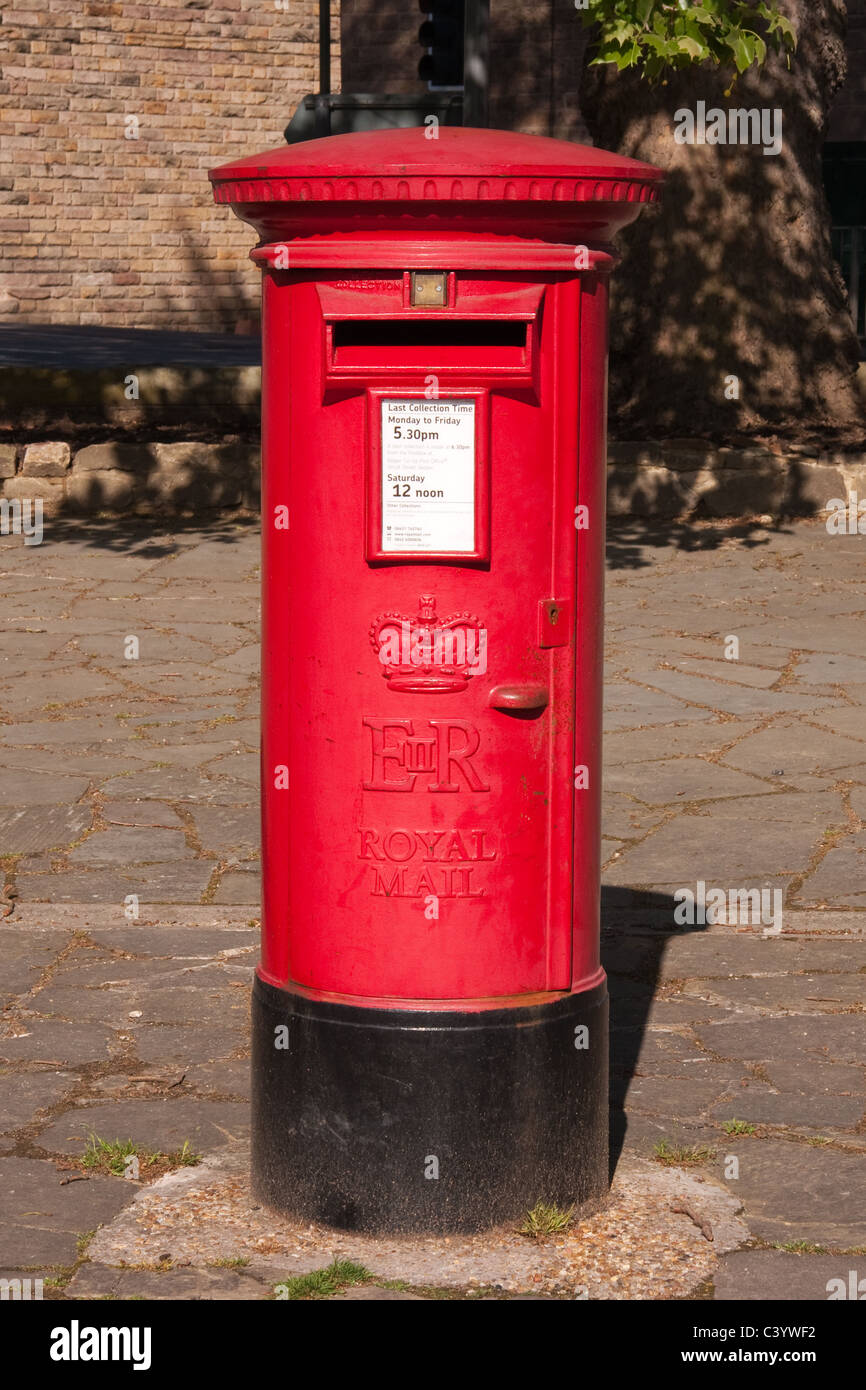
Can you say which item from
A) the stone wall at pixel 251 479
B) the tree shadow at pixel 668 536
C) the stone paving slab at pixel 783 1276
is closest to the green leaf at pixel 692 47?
the tree shadow at pixel 668 536

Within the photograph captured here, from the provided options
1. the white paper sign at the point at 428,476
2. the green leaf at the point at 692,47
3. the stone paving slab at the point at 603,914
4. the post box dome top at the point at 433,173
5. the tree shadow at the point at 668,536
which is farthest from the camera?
the tree shadow at the point at 668,536

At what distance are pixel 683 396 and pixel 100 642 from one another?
192 inches

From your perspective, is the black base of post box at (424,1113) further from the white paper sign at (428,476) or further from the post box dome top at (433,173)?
the post box dome top at (433,173)

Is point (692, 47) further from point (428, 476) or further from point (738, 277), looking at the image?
point (428, 476)

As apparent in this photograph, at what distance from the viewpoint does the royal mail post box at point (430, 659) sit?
10.3ft

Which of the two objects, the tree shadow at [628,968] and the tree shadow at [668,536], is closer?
the tree shadow at [628,968]

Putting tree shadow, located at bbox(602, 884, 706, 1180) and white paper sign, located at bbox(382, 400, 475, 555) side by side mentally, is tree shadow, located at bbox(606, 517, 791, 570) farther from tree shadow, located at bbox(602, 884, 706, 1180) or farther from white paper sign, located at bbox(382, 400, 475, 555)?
white paper sign, located at bbox(382, 400, 475, 555)

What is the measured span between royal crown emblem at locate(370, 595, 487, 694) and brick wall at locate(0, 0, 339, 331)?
23307mm

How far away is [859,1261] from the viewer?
3266 mm

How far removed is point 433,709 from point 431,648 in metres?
0.11

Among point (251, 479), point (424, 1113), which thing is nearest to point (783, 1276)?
point (424, 1113)

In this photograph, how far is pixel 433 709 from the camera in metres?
3.23

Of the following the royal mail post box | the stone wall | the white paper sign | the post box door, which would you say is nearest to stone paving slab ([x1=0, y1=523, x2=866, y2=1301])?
the royal mail post box

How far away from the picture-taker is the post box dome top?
10.0 ft
